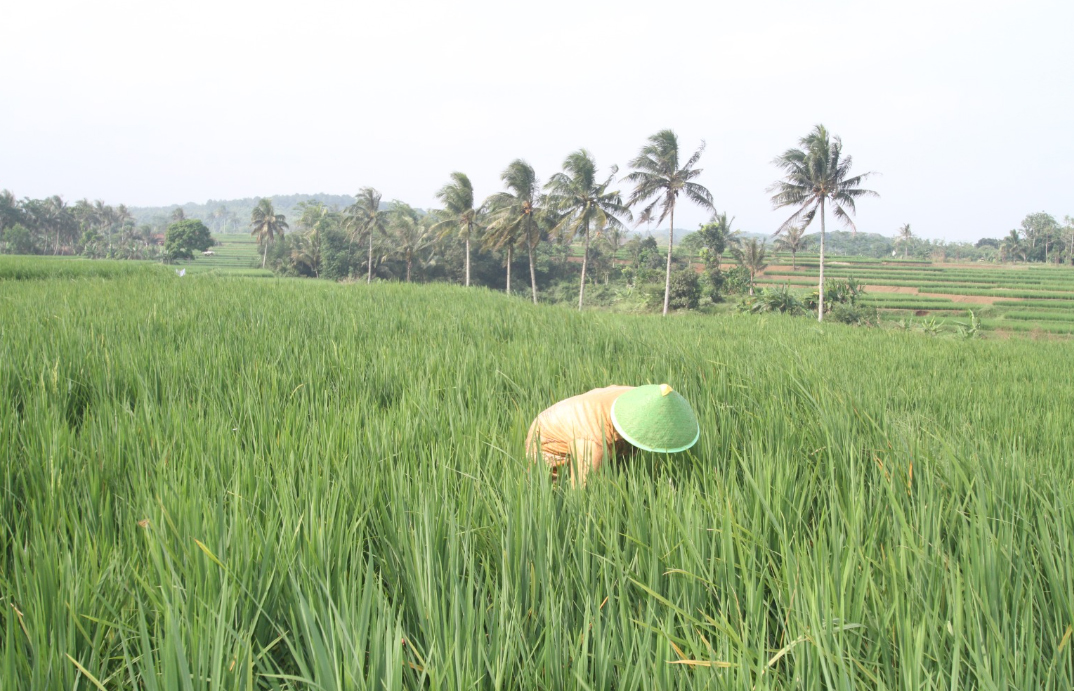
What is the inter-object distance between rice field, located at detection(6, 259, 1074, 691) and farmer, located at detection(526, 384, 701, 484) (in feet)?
0.30

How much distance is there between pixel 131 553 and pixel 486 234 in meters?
32.5

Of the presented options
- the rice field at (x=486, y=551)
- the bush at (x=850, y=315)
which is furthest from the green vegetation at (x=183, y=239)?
the rice field at (x=486, y=551)

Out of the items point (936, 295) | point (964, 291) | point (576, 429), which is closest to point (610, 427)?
point (576, 429)

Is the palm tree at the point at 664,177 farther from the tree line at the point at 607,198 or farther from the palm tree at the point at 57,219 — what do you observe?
the palm tree at the point at 57,219

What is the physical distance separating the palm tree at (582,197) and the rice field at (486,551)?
89.0ft

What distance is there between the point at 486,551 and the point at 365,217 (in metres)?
46.4

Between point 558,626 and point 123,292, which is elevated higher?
point 123,292

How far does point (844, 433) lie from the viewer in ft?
6.94

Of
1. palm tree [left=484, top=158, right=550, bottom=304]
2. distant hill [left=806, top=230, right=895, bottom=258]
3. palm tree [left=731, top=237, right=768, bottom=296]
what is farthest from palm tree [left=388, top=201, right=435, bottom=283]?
distant hill [left=806, top=230, right=895, bottom=258]

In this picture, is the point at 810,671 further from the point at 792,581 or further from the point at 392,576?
the point at 392,576

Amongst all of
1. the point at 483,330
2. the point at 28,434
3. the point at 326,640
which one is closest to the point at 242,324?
the point at 483,330

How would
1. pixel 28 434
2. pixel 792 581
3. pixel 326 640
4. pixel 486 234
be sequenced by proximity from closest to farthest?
pixel 326 640
pixel 792 581
pixel 28 434
pixel 486 234

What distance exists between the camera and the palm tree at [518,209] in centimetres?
3084

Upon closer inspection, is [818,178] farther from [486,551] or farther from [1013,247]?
[1013,247]
